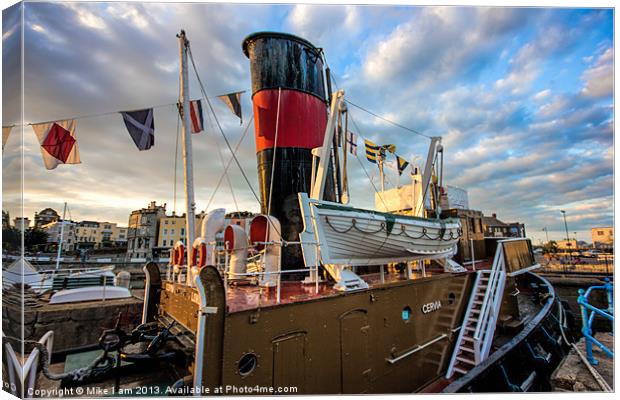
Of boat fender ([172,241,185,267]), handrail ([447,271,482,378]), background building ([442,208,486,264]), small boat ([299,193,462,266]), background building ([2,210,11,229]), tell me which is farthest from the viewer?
background building ([442,208,486,264])

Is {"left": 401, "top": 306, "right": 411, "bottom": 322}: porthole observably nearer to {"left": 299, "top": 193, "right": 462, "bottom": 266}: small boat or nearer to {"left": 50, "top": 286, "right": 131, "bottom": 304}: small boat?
{"left": 299, "top": 193, "right": 462, "bottom": 266}: small boat

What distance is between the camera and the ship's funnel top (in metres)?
7.28

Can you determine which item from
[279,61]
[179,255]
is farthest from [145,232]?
[279,61]

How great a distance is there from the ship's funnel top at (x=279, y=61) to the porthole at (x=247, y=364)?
591cm

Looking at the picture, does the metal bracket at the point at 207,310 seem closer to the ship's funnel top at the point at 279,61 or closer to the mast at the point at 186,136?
the mast at the point at 186,136

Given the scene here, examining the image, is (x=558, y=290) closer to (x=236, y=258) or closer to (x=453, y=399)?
(x=453, y=399)

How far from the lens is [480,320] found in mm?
7270

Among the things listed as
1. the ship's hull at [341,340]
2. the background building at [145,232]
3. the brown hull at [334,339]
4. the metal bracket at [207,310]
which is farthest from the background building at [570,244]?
the background building at [145,232]

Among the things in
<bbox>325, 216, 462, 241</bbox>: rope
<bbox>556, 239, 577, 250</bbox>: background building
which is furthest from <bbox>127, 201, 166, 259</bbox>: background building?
<bbox>556, 239, 577, 250</bbox>: background building

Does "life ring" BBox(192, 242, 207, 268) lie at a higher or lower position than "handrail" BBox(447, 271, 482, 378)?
higher

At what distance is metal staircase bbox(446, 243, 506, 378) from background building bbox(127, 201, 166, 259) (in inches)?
1987

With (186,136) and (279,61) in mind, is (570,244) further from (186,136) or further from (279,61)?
(186,136)

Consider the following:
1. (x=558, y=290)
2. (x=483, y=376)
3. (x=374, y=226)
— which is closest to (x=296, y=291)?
(x=374, y=226)

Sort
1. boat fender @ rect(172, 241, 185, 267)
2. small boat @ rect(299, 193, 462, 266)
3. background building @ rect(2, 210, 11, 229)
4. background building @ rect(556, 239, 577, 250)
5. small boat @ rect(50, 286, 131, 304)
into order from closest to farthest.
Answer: background building @ rect(2, 210, 11, 229) < small boat @ rect(299, 193, 462, 266) < boat fender @ rect(172, 241, 185, 267) < small boat @ rect(50, 286, 131, 304) < background building @ rect(556, 239, 577, 250)
